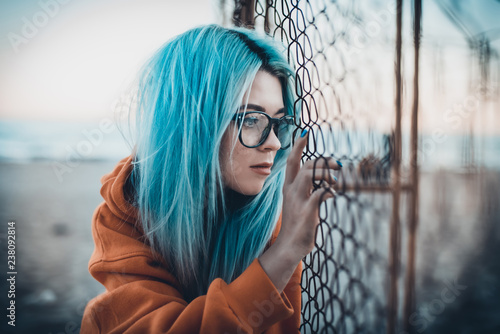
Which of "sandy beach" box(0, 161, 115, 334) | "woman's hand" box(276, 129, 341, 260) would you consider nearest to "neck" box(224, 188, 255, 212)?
"woman's hand" box(276, 129, 341, 260)

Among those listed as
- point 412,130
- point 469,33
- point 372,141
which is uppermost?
point 469,33

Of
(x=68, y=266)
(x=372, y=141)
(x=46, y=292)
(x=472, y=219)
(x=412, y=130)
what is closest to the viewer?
(x=372, y=141)

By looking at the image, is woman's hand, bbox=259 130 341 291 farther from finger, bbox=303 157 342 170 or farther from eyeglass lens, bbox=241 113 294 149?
eyeglass lens, bbox=241 113 294 149

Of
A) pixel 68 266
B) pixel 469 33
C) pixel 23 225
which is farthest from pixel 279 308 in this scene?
pixel 23 225

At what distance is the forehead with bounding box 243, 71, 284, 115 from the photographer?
0.90m

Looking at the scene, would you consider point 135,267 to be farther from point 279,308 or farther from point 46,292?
point 46,292

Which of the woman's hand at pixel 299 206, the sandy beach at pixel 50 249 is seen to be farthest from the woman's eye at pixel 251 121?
the sandy beach at pixel 50 249

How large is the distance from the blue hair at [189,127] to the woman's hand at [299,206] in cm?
28

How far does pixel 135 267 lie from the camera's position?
875 mm

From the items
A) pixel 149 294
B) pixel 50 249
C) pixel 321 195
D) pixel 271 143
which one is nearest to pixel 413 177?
pixel 271 143

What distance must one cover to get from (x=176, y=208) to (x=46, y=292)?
3.56 meters

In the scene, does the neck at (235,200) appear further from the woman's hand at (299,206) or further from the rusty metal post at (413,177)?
the rusty metal post at (413,177)

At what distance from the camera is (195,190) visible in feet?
3.23

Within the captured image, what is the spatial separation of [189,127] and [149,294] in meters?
0.47
